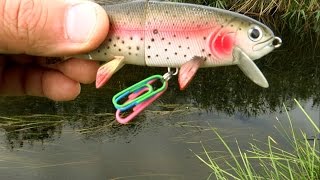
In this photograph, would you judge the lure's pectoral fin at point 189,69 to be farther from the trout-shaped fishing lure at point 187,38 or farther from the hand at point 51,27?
the hand at point 51,27

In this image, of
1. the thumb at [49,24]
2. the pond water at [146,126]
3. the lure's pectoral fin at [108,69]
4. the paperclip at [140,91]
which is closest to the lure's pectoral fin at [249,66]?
the paperclip at [140,91]

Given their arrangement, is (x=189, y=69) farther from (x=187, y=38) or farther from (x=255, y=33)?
(x=255, y=33)

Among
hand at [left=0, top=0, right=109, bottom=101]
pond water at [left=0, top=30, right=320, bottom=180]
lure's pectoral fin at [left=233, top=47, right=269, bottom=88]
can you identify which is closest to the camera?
lure's pectoral fin at [left=233, top=47, right=269, bottom=88]

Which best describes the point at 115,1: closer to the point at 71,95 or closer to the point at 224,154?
the point at 71,95

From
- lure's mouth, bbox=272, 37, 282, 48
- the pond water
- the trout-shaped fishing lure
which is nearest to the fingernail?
the trout-shaped fishing lure

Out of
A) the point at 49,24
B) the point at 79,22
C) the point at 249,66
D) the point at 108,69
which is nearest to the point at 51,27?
the point at 49,24

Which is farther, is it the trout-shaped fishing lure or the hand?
the hand

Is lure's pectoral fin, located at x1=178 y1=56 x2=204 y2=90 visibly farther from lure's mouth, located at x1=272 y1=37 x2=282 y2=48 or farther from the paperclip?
lure's mouth, located at x1=272 y1=37 x2=282 y2=48
